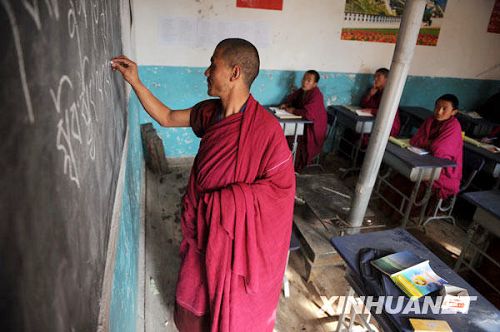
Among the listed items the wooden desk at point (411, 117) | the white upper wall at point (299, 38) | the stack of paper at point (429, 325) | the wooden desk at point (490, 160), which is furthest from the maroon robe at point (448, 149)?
the stack of paper at point (429, 325)

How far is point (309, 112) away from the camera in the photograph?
14.8 feet

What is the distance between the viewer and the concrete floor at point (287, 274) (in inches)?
92.1

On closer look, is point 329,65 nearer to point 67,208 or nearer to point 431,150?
point 431,150

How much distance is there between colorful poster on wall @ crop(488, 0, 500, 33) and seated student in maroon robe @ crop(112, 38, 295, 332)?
19.0 feet

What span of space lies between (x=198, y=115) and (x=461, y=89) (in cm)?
582

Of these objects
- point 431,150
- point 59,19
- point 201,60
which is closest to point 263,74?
point 201,60

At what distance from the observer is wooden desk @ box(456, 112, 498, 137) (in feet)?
16.9

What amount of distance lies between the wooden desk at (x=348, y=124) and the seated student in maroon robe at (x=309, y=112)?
323 mm

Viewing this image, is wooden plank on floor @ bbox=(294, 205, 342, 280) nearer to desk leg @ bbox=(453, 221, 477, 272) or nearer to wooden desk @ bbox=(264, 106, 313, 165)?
desk leg @ bbox=(453, 221, 477, 272)

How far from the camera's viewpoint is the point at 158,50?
4.18 m

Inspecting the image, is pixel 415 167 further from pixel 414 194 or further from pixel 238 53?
pixel 238 53

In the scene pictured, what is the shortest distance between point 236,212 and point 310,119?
318 cm

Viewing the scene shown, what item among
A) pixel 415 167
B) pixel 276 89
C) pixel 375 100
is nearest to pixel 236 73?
pixel 415 167

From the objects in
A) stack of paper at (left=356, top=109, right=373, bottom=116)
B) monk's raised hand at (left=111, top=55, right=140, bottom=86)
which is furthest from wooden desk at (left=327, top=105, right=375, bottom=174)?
monk's raised hand at (left=111, top=55, right=140, bottom=86)
